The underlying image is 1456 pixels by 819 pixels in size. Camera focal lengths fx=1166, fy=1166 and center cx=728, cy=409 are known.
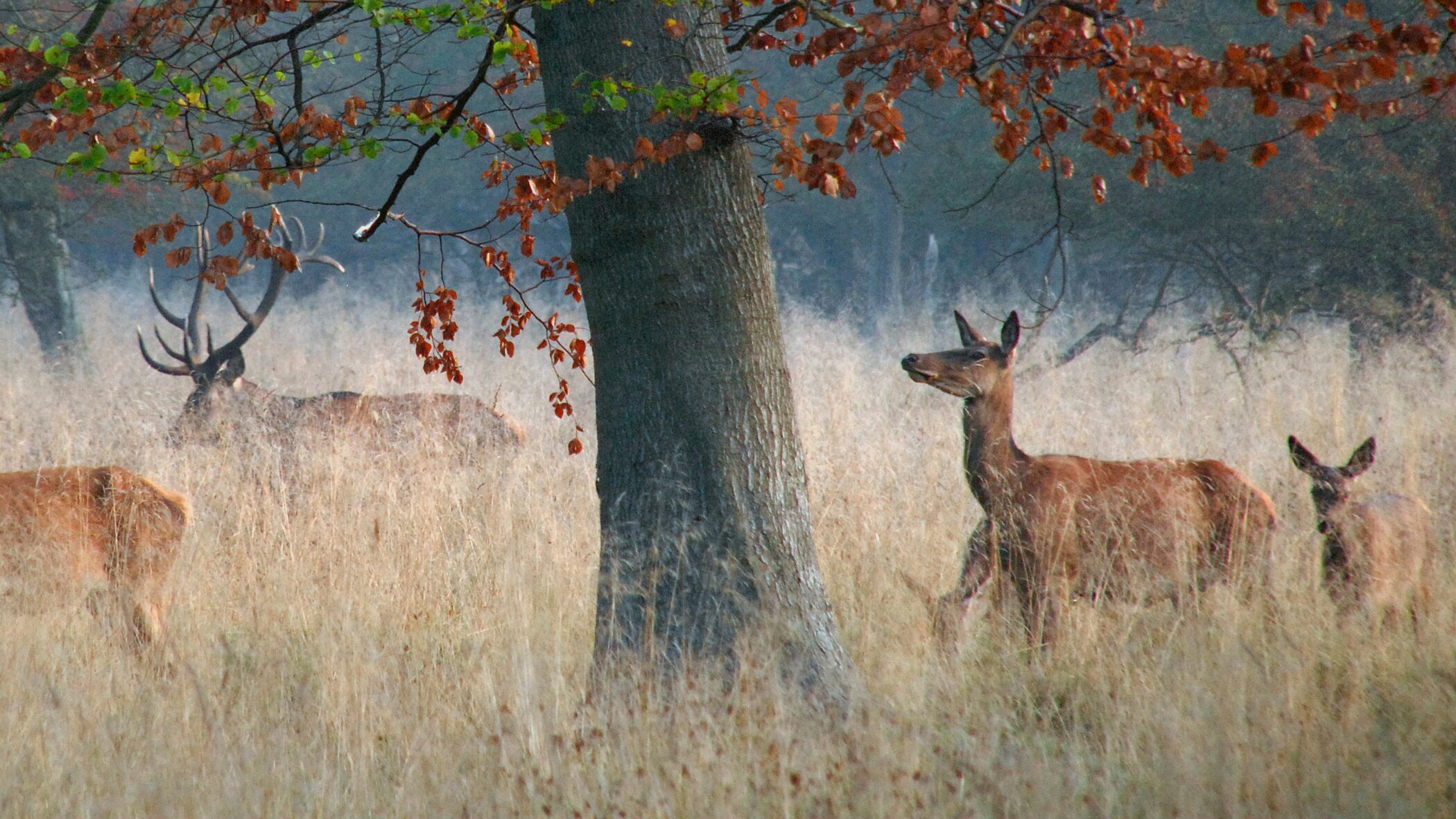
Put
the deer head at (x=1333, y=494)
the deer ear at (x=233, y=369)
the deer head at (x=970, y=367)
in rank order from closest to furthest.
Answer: the deer head at (x=1333, y=494) < the deer head at (x=970, y=367) < the deer ear at (x=233, y=369)

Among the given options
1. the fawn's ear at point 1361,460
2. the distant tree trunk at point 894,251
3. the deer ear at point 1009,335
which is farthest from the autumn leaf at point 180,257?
the distant tree trunk at point 894,251

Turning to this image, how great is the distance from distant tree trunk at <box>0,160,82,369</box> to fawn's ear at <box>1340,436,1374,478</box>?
12.6 m

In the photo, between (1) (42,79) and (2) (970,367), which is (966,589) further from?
(1) (42,79)

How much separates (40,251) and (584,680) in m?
12.5

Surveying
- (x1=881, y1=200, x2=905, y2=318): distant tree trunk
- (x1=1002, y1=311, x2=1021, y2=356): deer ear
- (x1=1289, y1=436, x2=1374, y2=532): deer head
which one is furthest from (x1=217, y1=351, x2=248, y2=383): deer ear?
(x1=881, y1=200, x2=905, y2=318): distant tree trunk

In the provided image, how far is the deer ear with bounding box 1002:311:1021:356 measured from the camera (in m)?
5.34

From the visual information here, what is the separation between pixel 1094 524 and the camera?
4.86 metres

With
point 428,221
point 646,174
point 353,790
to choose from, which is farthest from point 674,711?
point 428,221

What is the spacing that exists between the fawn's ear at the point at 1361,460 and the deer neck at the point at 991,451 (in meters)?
1.35

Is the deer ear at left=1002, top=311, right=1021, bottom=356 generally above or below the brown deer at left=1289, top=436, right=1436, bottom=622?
above

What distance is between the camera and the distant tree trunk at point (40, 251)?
13.0 m

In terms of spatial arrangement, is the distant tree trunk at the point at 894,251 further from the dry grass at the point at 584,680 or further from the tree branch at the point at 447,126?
the tree branch at the point at 447,126

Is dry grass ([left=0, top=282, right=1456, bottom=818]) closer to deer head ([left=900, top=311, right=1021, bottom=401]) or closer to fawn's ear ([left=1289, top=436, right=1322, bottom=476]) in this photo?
fawn's ear ([left=1289, top=436, right=1322, bottom=476])

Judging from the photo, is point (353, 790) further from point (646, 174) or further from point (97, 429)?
point (97, 429)
